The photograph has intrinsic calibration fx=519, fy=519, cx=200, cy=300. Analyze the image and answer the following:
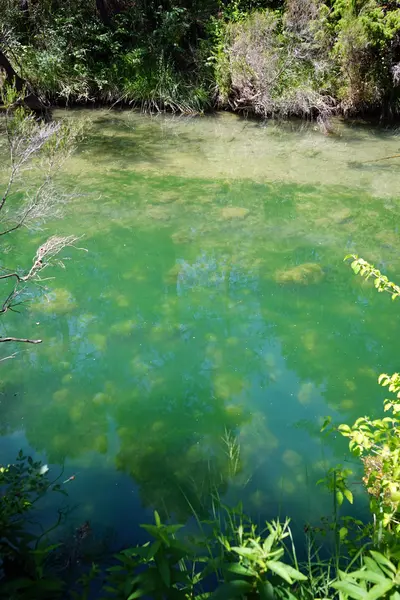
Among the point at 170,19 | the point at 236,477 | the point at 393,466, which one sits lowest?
the point at 236,477

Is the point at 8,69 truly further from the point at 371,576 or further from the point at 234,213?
the point at 371,576

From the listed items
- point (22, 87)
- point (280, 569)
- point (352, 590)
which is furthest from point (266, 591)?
point (22, 87)

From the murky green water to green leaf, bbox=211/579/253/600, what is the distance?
4.08ft

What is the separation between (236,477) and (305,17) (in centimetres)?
812

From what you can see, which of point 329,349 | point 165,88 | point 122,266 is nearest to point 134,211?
point 122,266

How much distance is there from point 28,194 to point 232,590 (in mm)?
5048

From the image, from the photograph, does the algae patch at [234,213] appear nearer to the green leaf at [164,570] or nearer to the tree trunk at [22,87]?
the tree trunk at [22,87]

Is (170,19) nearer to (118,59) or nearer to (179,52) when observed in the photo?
(179,52)

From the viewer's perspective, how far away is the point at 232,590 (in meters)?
1.32

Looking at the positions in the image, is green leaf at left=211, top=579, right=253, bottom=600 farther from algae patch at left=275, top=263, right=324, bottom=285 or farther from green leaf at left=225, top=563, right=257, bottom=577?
algae patch at left=275, top=263, right=324, bottom=285

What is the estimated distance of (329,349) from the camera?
3.74 metres

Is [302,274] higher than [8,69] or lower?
lower

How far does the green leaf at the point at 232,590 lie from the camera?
130 cm

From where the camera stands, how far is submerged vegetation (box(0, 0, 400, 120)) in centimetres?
809
